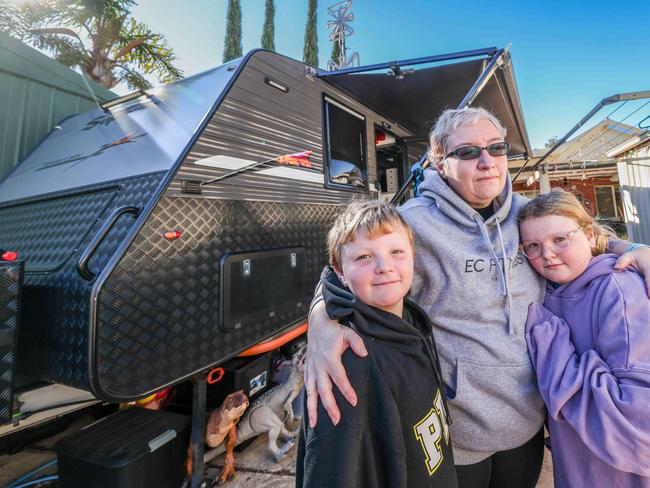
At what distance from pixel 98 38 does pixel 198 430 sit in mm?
9857

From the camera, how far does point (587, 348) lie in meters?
1.14

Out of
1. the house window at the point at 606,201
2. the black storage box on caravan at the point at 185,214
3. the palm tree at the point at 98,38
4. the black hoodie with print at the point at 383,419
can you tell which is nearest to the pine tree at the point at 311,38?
the palm tree at the point at 98,38

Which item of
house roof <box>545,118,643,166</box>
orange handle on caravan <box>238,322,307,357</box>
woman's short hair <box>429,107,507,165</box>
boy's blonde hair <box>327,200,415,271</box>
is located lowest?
orange handle on caravan <box>238,322,307,357</box>

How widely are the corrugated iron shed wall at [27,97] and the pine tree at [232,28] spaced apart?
16724 millimetres

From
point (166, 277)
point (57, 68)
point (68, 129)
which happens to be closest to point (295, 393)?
point (166, 277)

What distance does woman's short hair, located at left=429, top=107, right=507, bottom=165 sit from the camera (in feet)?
4.36

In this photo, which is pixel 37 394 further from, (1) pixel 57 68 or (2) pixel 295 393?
(1) pixel 57 68

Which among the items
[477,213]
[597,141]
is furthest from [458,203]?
[597,141]

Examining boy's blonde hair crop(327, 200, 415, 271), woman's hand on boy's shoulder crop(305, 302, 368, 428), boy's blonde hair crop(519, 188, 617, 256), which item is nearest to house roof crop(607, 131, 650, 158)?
boy's blonde hair crop(519, 188, 617, 256)

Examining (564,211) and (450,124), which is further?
(450,124)

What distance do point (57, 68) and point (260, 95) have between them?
2716 millimetres

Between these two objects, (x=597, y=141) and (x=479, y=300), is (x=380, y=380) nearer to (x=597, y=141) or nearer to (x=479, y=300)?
(x=479, y=300)

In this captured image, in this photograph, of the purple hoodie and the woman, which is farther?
the woman

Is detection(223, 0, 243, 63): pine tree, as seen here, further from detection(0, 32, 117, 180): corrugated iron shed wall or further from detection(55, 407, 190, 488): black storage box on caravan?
detection(55, 407, 190, 488): black storage box on caravan
